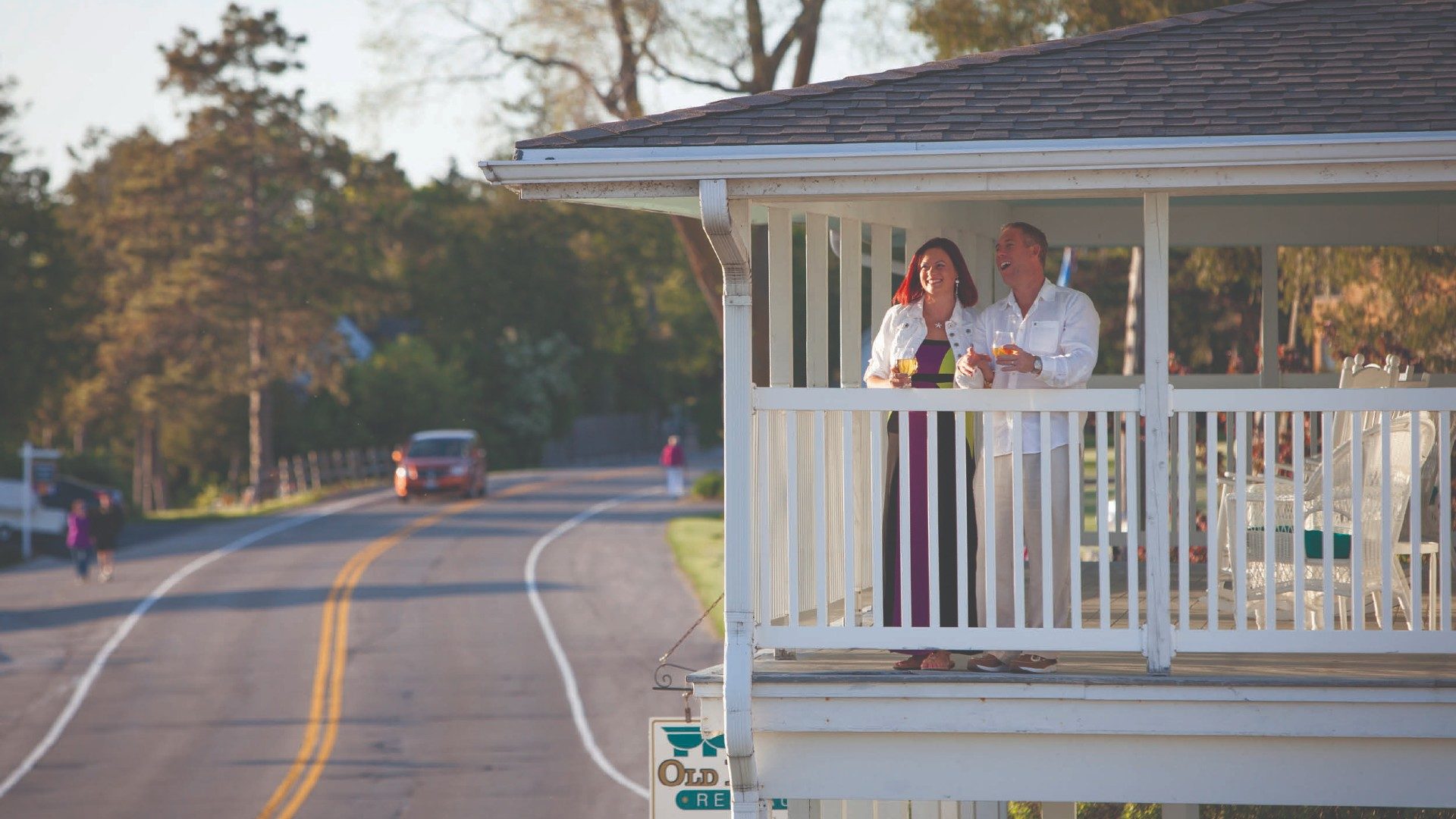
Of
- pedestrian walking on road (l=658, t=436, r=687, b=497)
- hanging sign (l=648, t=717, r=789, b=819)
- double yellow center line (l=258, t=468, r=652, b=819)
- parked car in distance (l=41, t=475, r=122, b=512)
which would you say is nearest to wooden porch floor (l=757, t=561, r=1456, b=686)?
hanging sign (l=648, t=717, r=789, b=819)

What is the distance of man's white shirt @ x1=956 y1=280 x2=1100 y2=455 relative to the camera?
623cm

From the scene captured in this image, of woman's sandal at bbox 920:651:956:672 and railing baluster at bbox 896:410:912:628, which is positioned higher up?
railing baluster at bbox 896:410:912:628

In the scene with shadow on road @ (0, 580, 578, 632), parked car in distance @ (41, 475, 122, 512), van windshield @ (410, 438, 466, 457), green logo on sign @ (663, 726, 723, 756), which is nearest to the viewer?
green logo on sign @ (663, 726, 723, 756)

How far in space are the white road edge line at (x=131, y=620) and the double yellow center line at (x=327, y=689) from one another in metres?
2.91

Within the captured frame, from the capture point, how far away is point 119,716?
2045 cm

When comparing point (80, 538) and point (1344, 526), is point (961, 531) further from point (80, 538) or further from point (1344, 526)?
point (80, 538)

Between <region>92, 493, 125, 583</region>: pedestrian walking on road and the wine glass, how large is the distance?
83.8 ft

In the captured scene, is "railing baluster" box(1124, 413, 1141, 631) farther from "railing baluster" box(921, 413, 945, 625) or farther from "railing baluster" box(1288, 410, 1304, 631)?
"railing baluster" box(921, 413, 945, 625)

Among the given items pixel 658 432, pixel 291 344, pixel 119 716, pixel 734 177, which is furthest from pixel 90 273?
pixel 734 177

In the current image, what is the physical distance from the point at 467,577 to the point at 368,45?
9.13 m

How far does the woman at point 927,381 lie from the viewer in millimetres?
6402

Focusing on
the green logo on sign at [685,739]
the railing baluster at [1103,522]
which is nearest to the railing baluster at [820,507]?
the railing baluster at [1103,522]

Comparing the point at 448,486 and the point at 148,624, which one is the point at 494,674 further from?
the point at 448,486

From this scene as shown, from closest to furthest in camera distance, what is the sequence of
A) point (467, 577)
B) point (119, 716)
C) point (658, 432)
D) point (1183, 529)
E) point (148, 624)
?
point (1183, 529) < point (119, 716) < point (148, 624) < point (467, 577) < point (658, 432)
